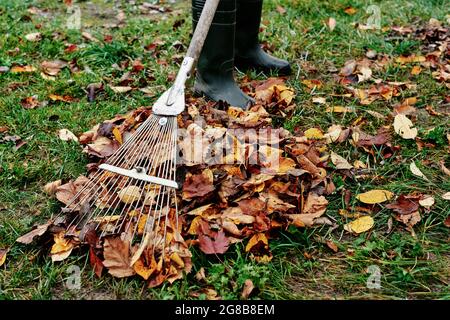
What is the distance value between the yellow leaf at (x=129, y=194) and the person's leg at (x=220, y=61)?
0.85 metres

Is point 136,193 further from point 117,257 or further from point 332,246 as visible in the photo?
point 332,246

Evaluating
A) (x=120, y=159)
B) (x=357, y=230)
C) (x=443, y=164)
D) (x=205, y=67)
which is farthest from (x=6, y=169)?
(x=443, y=164)

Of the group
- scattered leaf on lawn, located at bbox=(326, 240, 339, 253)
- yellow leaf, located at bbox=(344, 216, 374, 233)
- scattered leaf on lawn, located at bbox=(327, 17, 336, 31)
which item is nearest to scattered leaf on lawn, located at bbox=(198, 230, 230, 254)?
scattered leaf on lawn, located at bbox=(326, 240, 339, 253)

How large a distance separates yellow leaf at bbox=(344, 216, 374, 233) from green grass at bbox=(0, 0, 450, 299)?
0.03 m

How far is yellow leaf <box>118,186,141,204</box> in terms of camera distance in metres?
1.88

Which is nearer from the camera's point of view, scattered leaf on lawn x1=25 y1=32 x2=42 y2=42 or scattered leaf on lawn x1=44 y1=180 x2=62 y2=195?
scattered leaf on lawn x1=44 y1=180 x2=62 y2=195

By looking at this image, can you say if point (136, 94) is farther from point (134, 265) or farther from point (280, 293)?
point (280, 293)

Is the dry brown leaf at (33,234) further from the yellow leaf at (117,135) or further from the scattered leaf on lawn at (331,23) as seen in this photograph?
the scattered leaf on lawn at (331,23)

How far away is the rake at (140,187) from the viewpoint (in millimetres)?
1784

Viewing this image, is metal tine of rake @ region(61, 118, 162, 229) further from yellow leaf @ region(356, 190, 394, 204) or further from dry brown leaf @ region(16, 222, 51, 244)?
yellow leaf @ region(356, 190, 394, 204)

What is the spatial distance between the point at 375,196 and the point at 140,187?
97 centimetres

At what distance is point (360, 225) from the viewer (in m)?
1.90

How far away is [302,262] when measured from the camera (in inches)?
69.7

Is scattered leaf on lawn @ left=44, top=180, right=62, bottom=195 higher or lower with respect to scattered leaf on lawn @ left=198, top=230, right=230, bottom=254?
lower
